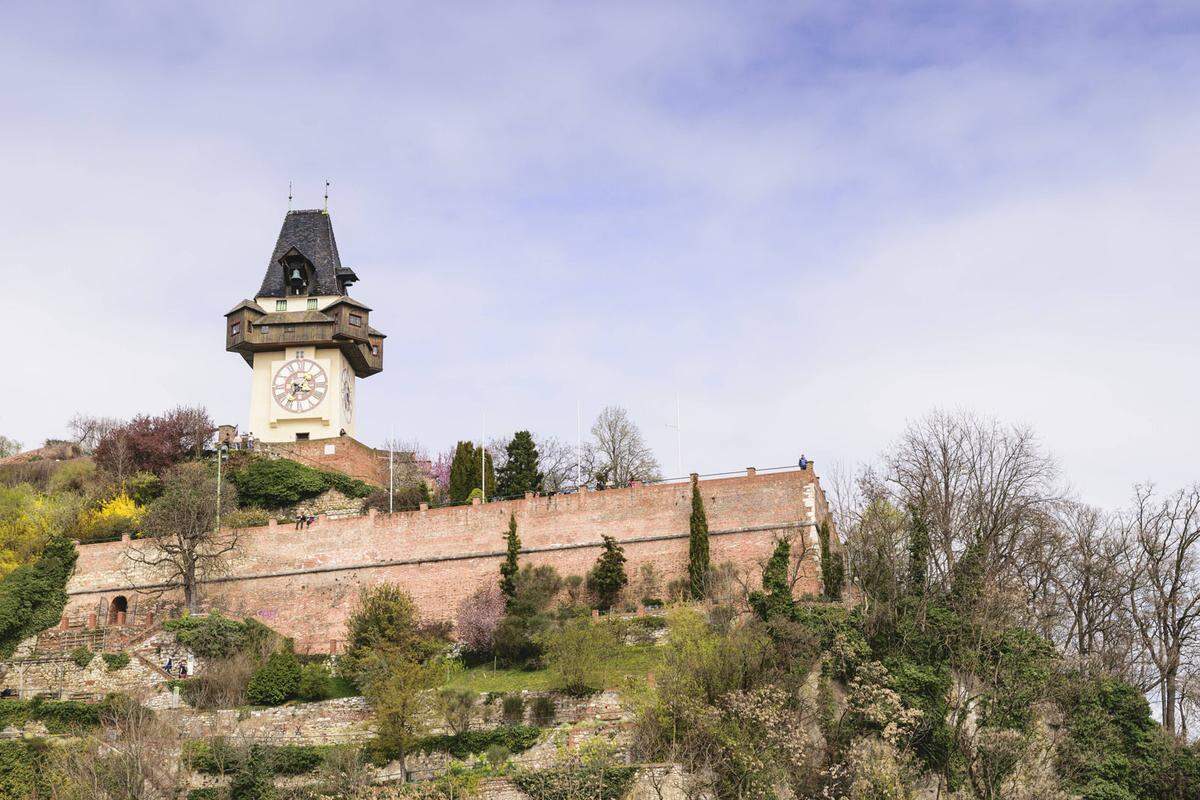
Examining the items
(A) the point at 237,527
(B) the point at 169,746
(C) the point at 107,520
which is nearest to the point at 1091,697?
(B) the point at 169,746

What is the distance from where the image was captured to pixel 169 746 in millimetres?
34250

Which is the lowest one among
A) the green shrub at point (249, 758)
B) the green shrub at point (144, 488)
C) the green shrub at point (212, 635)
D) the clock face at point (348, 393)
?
the green shrub at point (249, 758)

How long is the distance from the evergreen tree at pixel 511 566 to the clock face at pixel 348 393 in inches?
590

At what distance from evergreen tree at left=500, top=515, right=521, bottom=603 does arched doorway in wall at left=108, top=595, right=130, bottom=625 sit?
1296cm

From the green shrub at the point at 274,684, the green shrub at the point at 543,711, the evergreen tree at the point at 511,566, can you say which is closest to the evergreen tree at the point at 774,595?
the green shrub at the point at 543,711

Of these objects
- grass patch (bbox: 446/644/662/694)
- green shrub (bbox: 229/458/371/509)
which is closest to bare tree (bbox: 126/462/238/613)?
green shrub (bbox: 229/458/371/509)

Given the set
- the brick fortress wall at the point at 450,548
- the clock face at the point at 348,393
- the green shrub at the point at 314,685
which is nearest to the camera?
the green shrub at the point at 314,685

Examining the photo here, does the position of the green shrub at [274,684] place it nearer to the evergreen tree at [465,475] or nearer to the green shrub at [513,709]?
the green shrub at [513,709]

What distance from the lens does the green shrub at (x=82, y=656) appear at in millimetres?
40625

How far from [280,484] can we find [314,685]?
15301 millimetres

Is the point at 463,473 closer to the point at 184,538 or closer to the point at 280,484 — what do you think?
the point at 280,484

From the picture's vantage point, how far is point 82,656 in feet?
134

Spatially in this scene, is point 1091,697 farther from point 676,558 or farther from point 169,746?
point 169,746

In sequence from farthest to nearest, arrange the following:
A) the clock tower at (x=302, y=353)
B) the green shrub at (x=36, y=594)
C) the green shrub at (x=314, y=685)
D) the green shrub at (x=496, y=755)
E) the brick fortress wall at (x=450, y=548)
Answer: the clock tower at (x=302, y=353)
the green shrub at (x=36, y=594)
the brick fortress wall at (x=450, y=548)
the green shrub at (x=314, y=685)
the green shrub at (x=496, y=755)
